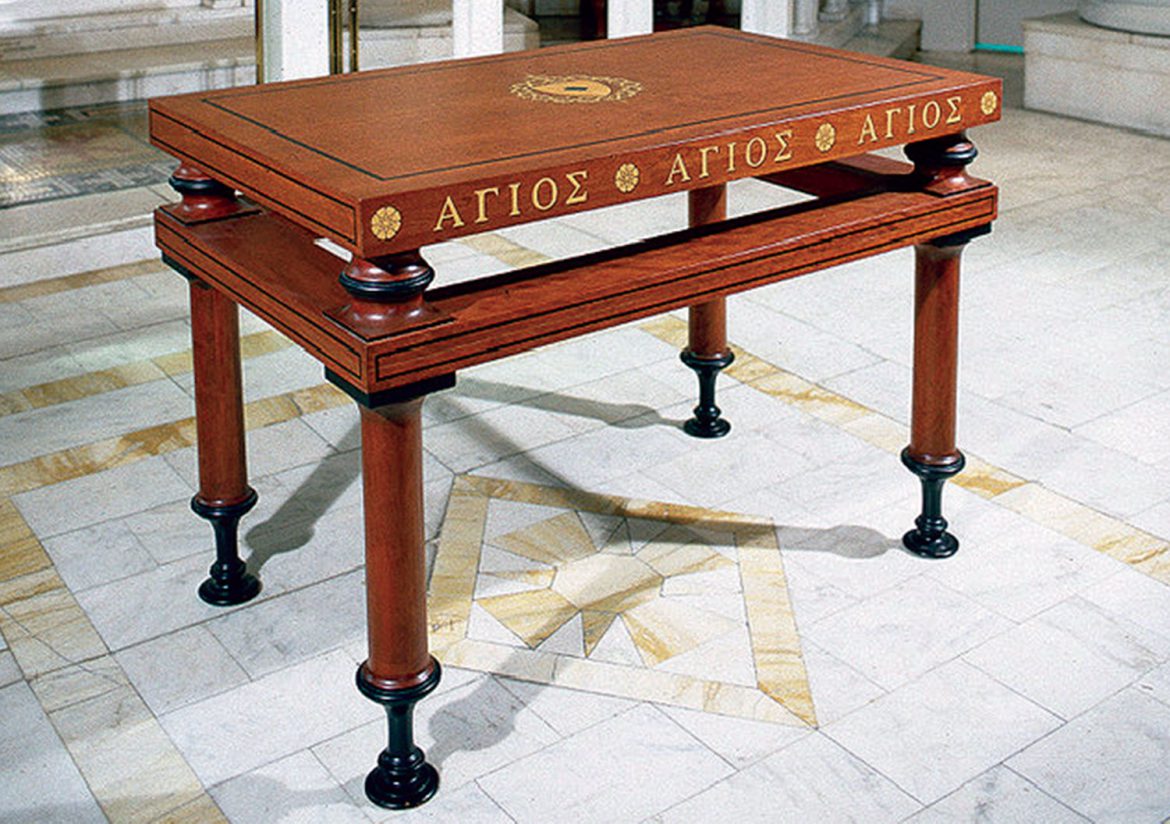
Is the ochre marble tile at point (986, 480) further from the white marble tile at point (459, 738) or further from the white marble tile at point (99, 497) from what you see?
the white marble tile at point (99, 497)

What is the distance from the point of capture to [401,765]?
2391mm

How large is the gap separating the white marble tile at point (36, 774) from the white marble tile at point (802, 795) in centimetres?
94

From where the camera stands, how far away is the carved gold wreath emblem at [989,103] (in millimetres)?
Result: 2742

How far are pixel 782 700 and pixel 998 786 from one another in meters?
0.40

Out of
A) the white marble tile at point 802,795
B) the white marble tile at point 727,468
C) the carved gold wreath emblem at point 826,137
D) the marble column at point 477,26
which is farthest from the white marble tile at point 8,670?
the marble column at point 477,26

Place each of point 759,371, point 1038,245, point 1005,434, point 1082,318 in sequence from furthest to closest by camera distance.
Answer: point 1038,245 → point 1082,318 → point 759,371 → point 1005,434

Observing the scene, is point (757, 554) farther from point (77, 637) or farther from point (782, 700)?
point (77, 637)

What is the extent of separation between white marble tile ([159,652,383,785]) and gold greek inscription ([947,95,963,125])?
4.80 feet

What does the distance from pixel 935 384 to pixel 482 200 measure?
1231mm

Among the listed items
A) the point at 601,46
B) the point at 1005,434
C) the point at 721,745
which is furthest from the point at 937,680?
the point at 601,46

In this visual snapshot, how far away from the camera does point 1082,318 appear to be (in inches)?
182

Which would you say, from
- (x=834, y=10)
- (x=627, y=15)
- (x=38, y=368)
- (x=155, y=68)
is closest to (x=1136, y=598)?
(x=38, y=368)

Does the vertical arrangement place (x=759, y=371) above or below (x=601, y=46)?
below

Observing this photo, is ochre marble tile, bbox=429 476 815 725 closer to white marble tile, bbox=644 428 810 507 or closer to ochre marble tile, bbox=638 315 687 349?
white marble tile, bbox=644 428 810 507
